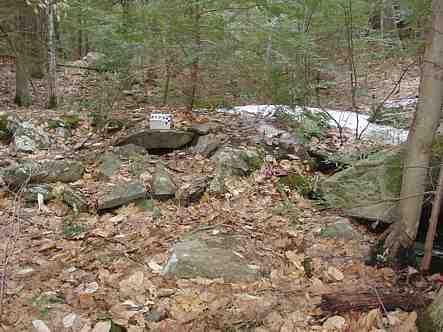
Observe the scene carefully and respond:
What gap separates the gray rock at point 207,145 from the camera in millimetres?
5509

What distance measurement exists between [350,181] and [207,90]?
327cm

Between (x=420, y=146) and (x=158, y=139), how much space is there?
3.38 meters

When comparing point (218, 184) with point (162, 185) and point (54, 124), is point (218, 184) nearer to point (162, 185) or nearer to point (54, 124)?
point (162, 185)

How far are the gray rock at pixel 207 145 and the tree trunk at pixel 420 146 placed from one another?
8.72ft

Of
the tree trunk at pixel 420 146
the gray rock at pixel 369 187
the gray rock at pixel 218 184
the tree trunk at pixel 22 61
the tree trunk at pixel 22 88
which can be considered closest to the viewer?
the tree trunk at pixel 420 146

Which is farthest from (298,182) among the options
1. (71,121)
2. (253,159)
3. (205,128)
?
(71,121)

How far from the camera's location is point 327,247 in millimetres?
3885

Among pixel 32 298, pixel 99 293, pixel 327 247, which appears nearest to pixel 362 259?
pixel 327 247

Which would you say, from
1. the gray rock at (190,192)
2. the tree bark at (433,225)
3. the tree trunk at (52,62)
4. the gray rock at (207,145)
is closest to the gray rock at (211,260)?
the gray rock at (190,192)

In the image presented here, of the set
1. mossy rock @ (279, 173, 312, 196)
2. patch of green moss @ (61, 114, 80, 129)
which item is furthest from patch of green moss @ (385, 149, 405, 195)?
patch of green moss @ (61, 114, 80, 129)

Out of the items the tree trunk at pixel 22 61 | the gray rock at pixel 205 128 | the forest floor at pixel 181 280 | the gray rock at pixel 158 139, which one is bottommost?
the forest floor at pixel 181 280

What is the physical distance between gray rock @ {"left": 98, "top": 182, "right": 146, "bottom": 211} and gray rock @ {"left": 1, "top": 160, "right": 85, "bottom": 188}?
66 centimetres

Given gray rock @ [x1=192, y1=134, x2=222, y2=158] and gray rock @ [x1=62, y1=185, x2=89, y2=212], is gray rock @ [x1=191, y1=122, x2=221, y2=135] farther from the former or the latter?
gray rock @ [x1=62, y1=185, x2=89, y2=212]

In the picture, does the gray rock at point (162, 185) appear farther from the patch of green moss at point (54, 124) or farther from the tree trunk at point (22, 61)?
the tree trunk at point (22, 61)
